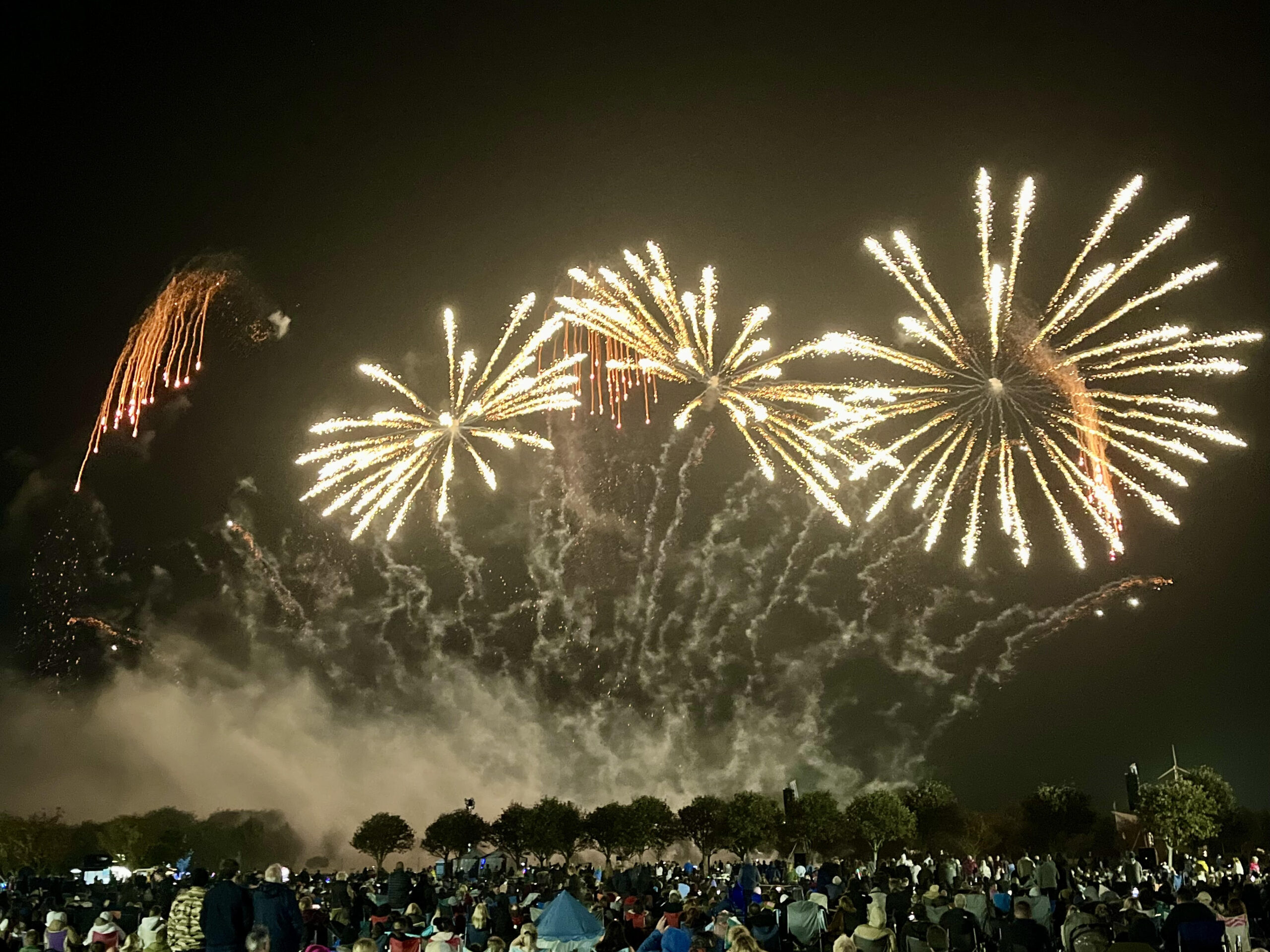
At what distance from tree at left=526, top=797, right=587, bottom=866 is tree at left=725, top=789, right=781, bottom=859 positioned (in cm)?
1029

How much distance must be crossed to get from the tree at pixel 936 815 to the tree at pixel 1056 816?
4.49 metres

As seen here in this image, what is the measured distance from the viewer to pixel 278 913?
11.4 meters

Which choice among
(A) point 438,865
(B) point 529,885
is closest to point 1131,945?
(B) point 529,885

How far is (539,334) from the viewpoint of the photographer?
3941 cm

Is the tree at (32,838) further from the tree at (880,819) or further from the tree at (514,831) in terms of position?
the tree at (880,819)

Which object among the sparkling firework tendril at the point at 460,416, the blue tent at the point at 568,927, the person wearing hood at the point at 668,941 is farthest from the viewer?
the sparkling firework tendril at the point at 460,416

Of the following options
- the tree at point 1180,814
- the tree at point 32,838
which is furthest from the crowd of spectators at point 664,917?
the tree at point 32,838

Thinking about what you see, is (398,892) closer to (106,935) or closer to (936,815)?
(106,935)

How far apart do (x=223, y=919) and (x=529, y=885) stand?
639 inches

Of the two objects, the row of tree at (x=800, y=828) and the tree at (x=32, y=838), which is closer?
the row of tree at (x=800, y=828)

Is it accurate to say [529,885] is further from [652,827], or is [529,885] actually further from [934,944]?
[652,827]

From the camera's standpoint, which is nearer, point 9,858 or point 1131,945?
point 1131,945

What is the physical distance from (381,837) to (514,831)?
33.3 feet

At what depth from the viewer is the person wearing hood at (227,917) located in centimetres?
1088
